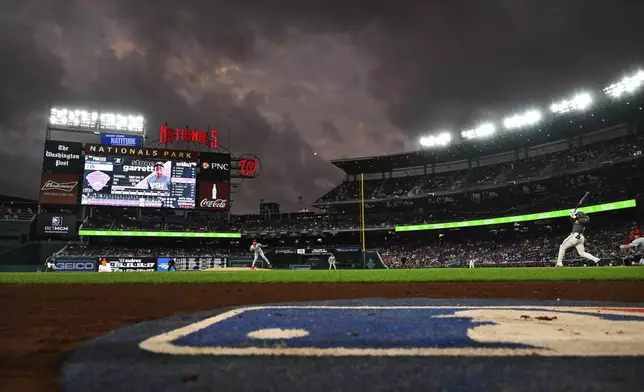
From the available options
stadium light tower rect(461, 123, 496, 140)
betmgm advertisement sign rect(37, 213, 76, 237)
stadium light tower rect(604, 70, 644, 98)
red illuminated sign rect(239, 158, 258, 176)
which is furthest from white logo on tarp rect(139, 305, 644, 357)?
red illuminated sign rect(239, 158, 258, 176)

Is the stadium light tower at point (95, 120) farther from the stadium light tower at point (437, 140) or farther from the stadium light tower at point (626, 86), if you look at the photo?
the stadium light tower at point (626, 86)

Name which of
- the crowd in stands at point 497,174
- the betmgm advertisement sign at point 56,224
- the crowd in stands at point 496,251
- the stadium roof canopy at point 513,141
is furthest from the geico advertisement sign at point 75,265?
the stadium roof canopy at point 513,141

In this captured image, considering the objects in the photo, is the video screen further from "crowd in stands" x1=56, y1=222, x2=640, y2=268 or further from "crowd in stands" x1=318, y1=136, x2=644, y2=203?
"crowd in stands" x1=318, y1=136, x2=644, y2=203

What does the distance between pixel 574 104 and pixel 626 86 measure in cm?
400

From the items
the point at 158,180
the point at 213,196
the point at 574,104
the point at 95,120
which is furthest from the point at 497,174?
the point at 95,120

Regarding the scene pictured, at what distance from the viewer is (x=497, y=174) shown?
40750 mm

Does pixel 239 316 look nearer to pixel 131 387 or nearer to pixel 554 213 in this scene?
pixel 131 387

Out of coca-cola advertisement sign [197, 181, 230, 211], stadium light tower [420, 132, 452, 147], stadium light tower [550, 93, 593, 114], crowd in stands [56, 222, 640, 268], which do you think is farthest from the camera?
stadium light tower [420, 132, 452, 147]

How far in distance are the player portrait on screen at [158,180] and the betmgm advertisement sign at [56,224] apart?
869 cm

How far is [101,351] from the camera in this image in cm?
228

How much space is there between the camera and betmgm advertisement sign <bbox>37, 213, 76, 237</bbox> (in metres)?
38.0

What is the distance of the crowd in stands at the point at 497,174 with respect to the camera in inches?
1247

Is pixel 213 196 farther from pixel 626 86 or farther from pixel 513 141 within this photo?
pixel 626 86

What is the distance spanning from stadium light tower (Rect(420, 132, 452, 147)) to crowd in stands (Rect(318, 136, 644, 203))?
186 inches
